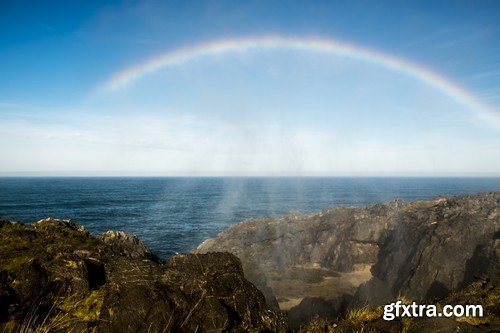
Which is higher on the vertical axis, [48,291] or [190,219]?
[48,291]

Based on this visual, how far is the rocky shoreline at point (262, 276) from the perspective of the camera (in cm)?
1034

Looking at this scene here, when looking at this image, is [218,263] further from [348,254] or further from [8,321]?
[348,254]

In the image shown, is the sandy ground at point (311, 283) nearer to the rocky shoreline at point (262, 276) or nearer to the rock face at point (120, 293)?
the rocky shoreline at point (262, 276)

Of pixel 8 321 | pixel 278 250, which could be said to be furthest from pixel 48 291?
pixel 278 250

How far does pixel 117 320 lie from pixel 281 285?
22.7 meters

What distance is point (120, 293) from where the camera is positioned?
10758 mm

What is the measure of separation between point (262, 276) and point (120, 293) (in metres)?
22.0

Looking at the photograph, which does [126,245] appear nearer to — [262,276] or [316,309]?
[316,309]

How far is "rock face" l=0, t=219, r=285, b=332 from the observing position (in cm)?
987

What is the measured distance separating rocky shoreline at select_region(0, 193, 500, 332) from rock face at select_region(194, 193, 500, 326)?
0.12 meters

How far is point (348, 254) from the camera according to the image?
1433 inches

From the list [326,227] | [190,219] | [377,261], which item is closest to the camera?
[377,261]

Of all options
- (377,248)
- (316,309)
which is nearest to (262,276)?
(316,309)

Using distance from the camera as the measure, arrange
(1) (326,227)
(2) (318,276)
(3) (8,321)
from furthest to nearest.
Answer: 1. (1) (326,227)
2. (2) (318,276)
3. (3) (8,321)
